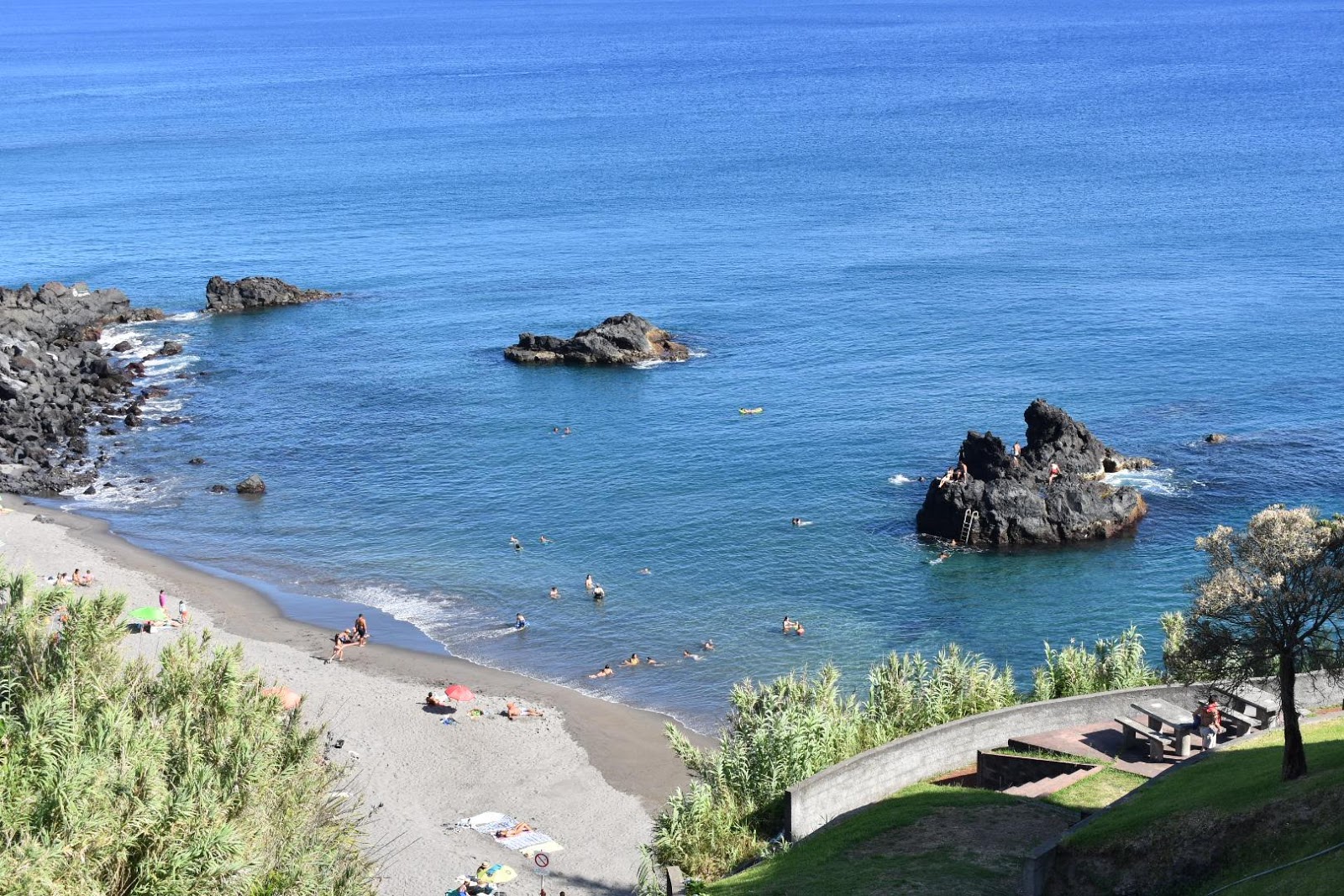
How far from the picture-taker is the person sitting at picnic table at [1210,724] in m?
32.0

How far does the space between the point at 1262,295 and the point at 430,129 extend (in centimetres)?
12828

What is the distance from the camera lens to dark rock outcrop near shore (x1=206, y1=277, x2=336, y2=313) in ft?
350

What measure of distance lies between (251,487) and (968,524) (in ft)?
117

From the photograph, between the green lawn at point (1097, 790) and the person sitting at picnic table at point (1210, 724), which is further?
Result: the person sitting at picnic table at point (1210, 724)

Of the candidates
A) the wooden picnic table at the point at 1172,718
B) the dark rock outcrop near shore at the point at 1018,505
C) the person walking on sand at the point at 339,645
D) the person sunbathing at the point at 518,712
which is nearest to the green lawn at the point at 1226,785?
the wooden picnic table at the point at 1172,718

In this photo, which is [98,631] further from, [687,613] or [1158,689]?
[687,613]

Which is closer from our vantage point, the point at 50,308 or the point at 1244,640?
the point at 1244,640

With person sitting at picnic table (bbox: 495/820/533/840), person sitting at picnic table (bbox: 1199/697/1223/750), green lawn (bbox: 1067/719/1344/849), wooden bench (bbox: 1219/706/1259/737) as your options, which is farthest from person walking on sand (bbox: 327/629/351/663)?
green lawn (bbox: 1067/719/1344/849)

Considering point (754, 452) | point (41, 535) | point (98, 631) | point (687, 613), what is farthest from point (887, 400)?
point (98, 631)

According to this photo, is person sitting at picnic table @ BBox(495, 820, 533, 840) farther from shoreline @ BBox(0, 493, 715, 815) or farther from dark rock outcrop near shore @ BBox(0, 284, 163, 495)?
dark rock outcrop near shore @ BBox(0, 284, 163, 495)

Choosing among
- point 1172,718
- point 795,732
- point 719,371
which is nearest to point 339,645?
point 795,732

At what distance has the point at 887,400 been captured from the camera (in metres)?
80.2

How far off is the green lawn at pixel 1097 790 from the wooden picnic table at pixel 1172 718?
1.53 metres

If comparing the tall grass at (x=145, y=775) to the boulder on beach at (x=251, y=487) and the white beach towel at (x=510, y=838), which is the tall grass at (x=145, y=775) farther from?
the boulder on beach at (x=251, y=487)
